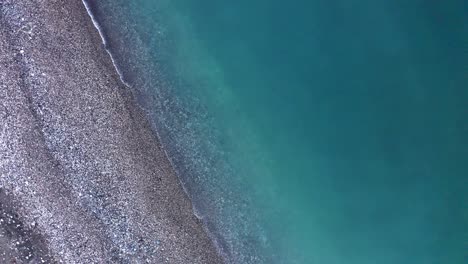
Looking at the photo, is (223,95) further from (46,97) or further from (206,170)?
(46,97)

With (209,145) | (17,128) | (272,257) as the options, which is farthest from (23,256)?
(272,257)

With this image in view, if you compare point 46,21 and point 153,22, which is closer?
point 46,21

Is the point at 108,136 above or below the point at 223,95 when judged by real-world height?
below

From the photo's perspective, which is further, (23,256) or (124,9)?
(124,9)

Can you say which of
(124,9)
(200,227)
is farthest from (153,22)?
(200,227)

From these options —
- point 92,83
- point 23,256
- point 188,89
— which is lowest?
point 23,256

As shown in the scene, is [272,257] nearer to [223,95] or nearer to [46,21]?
[223,95]
